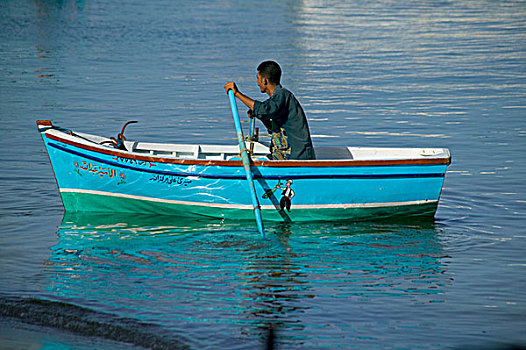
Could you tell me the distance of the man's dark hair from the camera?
9.93 m

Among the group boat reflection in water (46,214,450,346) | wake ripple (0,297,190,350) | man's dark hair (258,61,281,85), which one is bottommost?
wake ripple (0,297,190,350)

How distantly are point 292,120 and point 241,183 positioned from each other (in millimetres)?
981

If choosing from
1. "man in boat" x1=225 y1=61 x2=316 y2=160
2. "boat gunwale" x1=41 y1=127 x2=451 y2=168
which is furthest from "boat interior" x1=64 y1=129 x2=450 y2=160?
"boat gunwale" x1=41 y1=127 x2=451 y2=168

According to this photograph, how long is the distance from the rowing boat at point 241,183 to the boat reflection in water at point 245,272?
186 millimetres

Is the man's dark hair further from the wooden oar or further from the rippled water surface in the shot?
the rippled water surface

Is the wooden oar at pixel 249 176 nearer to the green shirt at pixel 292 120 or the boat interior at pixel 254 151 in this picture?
the green shirt at pixel 292 120

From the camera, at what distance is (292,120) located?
10133 mm

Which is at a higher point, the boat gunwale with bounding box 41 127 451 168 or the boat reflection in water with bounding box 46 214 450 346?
the boat gunwale with bounding box 41 127 451 168

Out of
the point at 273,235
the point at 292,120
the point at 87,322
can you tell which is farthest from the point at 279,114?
the point at 87,322

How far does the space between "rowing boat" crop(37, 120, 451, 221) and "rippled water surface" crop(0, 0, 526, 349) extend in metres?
0.22

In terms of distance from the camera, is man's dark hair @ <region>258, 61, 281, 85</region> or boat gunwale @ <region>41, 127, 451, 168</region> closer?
boat gunwale @ <region>41, 127, 451, 168</region>

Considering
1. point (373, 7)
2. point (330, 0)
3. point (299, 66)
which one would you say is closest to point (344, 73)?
point (299, 66)

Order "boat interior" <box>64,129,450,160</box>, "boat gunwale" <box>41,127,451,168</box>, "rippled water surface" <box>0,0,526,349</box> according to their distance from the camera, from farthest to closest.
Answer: "boat interior" <box>64,129,450,160</box> < "boat gunwale" <box>41,127,451,168</box> < "rippled water surface" <box>0,0,526,349</box>

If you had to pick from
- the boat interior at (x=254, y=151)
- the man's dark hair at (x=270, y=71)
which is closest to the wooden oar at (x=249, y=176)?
the man's dark hair at (x=270, y=71)
